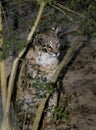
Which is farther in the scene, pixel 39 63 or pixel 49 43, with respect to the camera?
pixel 39 63

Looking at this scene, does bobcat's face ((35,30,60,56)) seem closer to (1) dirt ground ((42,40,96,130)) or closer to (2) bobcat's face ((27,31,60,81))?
(2) bobcat's face ((27,31,60,81))

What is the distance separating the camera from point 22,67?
3.86 metres

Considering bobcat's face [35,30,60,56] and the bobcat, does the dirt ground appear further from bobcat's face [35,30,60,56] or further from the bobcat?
bobcat's face [35,30,60,56]

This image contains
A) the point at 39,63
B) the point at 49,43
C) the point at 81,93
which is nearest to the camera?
the point at 49,43

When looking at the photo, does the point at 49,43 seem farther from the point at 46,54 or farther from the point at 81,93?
the point at 81,93

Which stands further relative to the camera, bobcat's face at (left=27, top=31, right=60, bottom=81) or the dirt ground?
the dirt ground

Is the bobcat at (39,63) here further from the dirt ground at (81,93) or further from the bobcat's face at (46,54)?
the dirt ground at (81,93)

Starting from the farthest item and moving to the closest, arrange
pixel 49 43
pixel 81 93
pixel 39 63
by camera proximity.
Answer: pixel 81 93 → pixel 39 63 → pixel 49 43

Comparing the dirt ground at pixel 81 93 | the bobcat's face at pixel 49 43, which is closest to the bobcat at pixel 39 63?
the bobcat's face at pixel 49 43

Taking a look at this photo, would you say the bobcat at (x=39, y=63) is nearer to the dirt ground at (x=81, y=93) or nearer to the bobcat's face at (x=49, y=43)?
the bobcat's face at (x=49, y=43)

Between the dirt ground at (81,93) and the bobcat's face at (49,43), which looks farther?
the dirt ground at (81,93)

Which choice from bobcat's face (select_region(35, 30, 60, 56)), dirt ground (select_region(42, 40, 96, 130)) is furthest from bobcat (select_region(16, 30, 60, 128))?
dirt ground (select_region(42, 40, 96, 130))

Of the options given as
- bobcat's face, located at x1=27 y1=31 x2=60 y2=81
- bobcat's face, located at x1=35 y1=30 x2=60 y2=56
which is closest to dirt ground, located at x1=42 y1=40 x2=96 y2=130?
bobcat's face, located at x1=27 y1=31 x2=60 y2=81

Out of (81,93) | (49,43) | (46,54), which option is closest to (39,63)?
(46,54)
